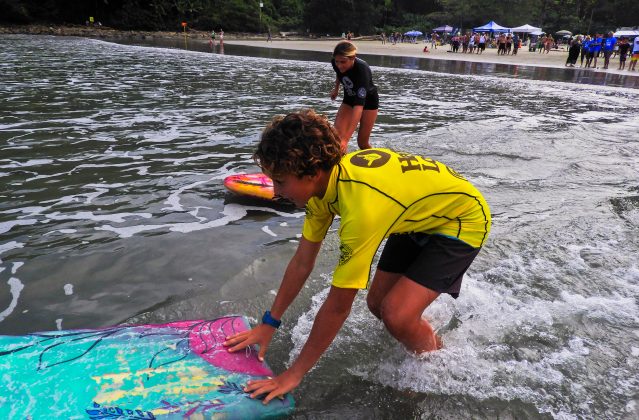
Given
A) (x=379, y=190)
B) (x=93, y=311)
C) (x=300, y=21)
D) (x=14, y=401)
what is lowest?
(x=93, y=311)

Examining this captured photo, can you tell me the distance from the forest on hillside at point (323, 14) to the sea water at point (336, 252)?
58.8 meters

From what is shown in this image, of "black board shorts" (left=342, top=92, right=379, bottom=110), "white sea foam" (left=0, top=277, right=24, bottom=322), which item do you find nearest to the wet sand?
"black board shorts" (left=342, top=92, right=379, bottom=110)

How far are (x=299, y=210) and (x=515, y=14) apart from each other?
84.1 m

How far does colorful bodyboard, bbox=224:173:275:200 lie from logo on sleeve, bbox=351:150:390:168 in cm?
338

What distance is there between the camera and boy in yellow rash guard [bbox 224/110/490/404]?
212 centimetres

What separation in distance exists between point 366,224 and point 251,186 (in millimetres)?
3901

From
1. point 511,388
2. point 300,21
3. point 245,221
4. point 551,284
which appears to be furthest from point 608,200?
point 300,21

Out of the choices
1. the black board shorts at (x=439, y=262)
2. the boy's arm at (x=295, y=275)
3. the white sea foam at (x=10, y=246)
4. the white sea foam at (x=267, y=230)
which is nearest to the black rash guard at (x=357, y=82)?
the white sea foam at (x=267, y=230)

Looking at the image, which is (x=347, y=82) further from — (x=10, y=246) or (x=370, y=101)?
A: (x=10, y=246)

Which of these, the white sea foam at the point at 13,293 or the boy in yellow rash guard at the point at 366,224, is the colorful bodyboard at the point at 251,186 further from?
the boy in yellow rash guard at the point at 366,224

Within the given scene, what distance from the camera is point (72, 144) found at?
26.0 feet

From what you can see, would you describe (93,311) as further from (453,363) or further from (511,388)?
(511,388)

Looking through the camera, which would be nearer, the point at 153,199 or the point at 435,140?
the point at 153,199

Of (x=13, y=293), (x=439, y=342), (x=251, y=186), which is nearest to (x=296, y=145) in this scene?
(x=439, y=342)
